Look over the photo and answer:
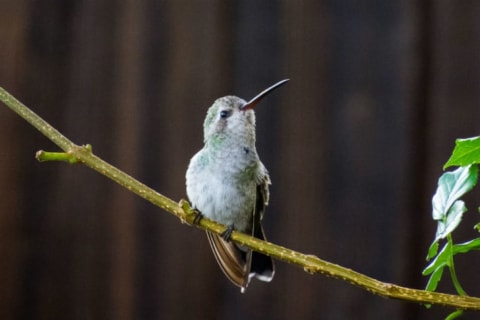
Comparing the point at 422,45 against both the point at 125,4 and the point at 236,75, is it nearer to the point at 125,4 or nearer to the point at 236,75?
the point at 236,75

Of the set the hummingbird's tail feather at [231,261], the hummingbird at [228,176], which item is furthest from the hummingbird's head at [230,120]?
the hummingbird's tail feather at [231,261]

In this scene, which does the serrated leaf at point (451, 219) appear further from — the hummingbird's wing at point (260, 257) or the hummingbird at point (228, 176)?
the hummingbird at point (228, 176)

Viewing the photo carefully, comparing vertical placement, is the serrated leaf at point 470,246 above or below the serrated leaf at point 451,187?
below

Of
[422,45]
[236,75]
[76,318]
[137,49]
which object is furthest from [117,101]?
[422,45]

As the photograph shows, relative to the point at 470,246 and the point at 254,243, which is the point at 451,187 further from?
the point at 254,243

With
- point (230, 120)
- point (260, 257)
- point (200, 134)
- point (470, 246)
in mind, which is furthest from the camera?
point (200, 134)

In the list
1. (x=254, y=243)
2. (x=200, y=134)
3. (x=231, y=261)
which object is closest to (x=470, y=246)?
(x=254, y=243)
